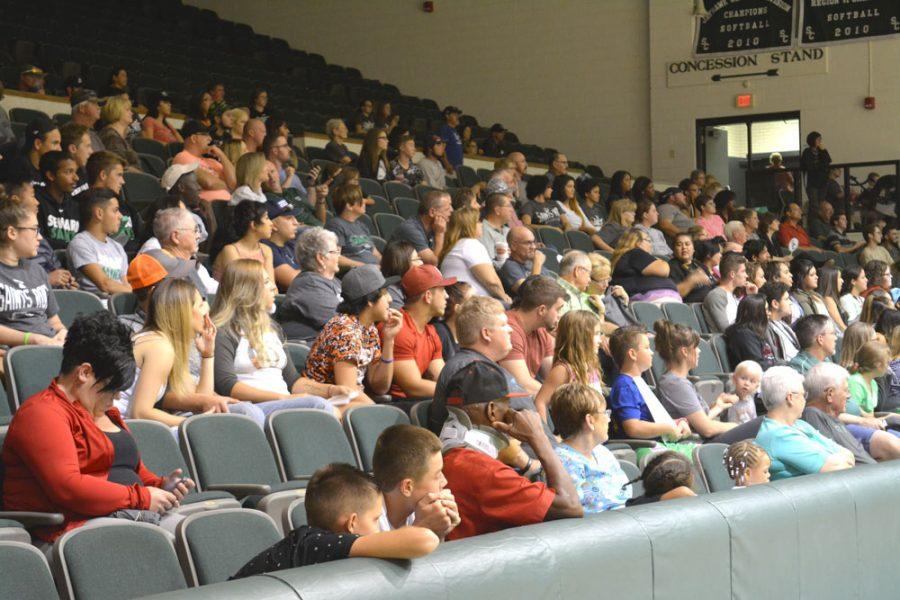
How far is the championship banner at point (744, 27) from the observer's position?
13539 millimetres

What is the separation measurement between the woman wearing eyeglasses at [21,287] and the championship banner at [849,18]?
1064 centimetres

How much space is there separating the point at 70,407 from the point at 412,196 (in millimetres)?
7015

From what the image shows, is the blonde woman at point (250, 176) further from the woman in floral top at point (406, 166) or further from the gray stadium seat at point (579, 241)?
the gray stadium seat at point (579, 241)

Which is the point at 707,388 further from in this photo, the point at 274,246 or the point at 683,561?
the point at 683,561

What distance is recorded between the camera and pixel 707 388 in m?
6.50

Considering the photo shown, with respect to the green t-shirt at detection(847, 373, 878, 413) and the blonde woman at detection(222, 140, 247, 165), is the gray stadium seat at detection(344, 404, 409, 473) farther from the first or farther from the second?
the blonde woman at detection(222, 140, 247, 165)

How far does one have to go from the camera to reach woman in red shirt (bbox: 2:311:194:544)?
10.4 ft

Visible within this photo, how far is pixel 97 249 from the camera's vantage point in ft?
18.5

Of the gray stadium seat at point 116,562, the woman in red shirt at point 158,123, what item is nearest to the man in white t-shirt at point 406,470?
the gray stadium seat at point 116,562

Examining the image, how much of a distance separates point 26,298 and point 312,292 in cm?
146

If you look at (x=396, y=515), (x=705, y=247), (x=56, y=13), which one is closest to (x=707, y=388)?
(x=705, y=247)

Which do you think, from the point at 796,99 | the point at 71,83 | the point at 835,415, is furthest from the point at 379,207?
the point at 796,99

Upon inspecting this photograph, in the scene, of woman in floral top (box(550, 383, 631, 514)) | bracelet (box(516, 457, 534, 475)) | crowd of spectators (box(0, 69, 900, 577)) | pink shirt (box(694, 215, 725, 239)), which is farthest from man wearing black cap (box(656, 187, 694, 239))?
bracelet (box(516, 457, 534, 475))

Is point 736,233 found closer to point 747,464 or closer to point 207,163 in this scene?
point 207,163
